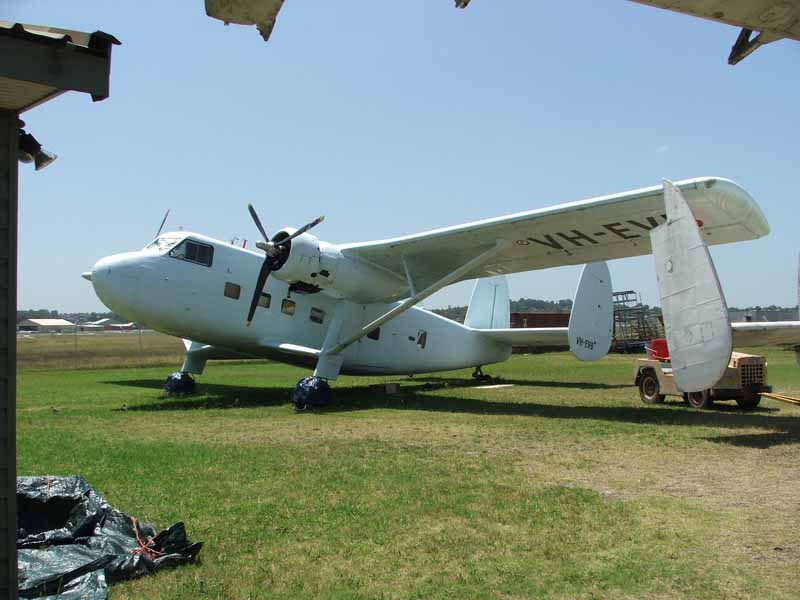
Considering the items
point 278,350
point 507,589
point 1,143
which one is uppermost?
point 1,143

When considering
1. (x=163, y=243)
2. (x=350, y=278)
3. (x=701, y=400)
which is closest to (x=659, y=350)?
(x=701, y=400)

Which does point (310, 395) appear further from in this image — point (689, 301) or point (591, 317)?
point (689, 301)

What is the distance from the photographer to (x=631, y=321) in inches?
1999

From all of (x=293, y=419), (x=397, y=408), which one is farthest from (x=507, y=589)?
(x=397, y=408)

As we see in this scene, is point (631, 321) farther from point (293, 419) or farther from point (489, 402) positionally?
point (293, 419)

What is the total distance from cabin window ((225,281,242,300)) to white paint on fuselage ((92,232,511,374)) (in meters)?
0.08

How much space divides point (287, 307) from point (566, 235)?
741cm

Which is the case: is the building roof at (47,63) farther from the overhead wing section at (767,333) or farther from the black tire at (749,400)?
the black tire at (749,400)

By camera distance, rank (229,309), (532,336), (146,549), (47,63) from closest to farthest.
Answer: (47,63) < (146,549) < (229,309) < (532,336)

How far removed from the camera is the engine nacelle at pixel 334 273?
15.0 m

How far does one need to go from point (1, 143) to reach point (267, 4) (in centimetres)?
157

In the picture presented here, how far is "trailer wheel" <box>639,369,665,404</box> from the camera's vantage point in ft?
49.0

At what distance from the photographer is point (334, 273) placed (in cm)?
1562

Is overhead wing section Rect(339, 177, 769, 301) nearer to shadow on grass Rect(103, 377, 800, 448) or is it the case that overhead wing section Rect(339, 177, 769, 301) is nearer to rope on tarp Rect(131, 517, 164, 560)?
shadow on grass Rect(103, 377, 800, 448)
